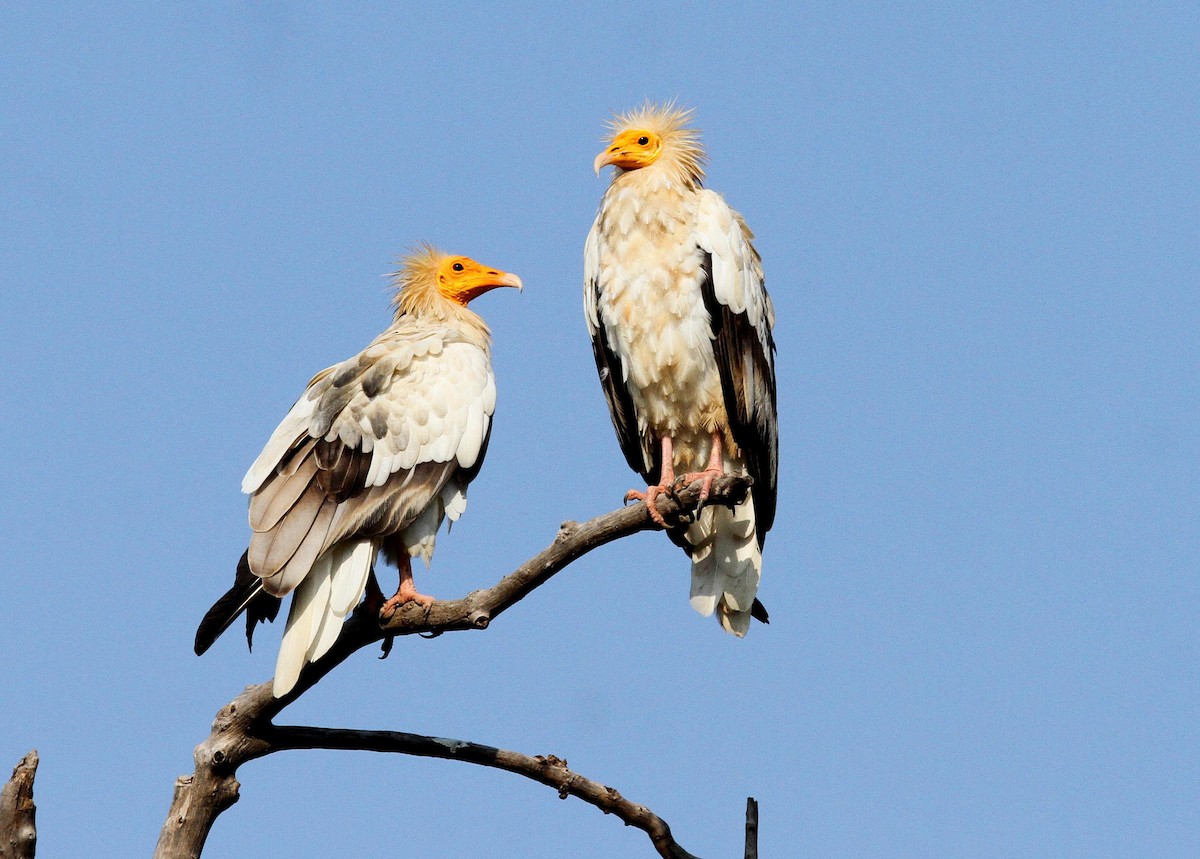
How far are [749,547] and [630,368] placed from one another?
119cm

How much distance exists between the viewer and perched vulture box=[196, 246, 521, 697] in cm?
641

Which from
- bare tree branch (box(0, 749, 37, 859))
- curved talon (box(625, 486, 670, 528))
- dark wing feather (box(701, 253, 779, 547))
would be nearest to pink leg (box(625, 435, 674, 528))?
curved talon (box(625, 486, 670, 528))

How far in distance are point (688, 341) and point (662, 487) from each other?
1.05 m

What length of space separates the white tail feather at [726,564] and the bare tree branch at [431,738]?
4.17ft

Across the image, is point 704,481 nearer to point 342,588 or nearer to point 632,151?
point 342,588

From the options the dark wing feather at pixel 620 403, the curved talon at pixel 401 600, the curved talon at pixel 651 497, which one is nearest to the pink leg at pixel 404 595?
the curved talon at pixel 401 600

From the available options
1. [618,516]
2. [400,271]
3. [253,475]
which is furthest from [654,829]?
[400,271]

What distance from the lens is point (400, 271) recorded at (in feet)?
28.6

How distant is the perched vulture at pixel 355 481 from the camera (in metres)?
6.41

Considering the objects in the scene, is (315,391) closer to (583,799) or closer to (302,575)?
(302,575)

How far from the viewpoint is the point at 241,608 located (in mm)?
6293

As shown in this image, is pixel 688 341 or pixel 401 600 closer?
pixel 401 600

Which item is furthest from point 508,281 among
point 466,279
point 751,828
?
point 751,828

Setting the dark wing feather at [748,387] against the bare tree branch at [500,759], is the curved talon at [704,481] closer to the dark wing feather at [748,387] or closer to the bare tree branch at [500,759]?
the dark wing feather at [748,387]
